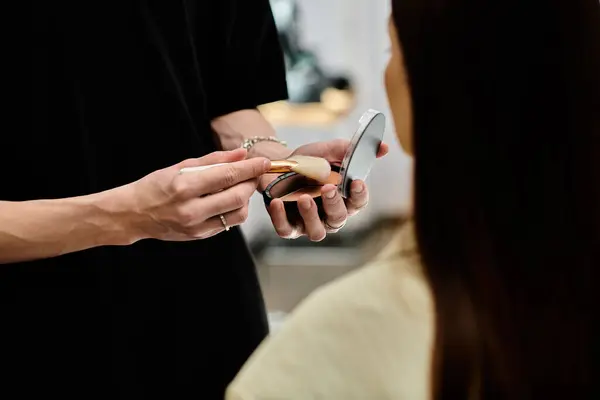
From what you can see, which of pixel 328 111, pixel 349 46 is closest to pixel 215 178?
pixel 328 111

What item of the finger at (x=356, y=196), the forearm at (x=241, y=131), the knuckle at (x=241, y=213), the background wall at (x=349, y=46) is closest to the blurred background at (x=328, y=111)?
the background wall at (x=349, y=46)

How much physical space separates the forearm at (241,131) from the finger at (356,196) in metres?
0.16

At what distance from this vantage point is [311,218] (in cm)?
95

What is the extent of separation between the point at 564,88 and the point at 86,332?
59cm

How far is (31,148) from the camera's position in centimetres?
94

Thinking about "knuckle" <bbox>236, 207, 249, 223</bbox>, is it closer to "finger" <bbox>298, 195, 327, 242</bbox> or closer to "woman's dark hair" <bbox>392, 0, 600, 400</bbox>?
"finger" <bbox>298, 195, 327, 242</bbox>

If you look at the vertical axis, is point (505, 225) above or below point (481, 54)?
below

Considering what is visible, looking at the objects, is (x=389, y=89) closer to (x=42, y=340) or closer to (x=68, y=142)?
(x=68, y=142)

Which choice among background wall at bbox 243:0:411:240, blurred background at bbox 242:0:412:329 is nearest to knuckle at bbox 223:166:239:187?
blurred background at bbox 242:0:412:329

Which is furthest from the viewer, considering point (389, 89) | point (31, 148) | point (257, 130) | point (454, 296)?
point (257, 130)

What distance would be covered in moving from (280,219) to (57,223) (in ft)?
0.78

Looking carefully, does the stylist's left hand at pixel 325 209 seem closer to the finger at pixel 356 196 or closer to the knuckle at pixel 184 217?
the finger at pixel 356 196

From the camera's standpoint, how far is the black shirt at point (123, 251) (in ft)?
3.10

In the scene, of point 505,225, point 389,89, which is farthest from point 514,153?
point 389,89
